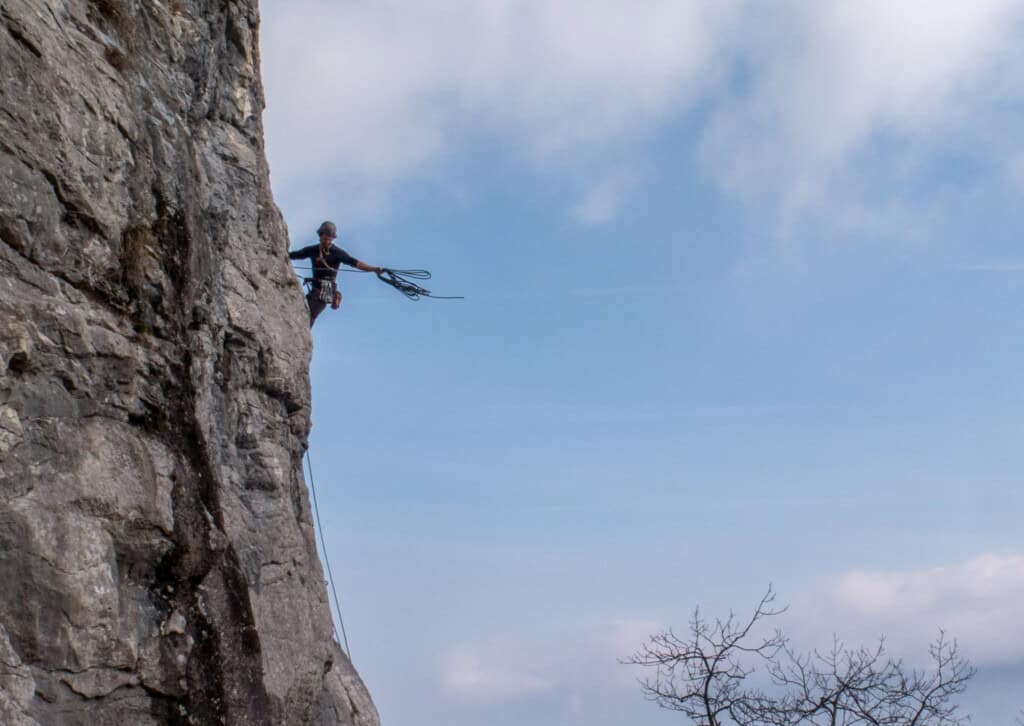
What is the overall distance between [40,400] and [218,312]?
278cm

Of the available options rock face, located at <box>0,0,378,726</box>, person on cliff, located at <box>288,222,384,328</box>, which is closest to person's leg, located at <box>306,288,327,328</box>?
person on cliff, located at <box>288,222,384,328</box>

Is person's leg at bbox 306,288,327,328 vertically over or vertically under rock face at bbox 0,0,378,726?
over

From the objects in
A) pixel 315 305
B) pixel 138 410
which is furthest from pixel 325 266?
pixel 138 410

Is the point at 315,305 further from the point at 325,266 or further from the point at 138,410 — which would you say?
the point at 138,410

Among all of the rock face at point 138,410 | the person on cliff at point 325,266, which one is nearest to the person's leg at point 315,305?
the person on cliff at point 325,266

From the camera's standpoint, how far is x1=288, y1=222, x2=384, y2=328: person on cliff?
1494cm

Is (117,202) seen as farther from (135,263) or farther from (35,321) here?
(35,321)

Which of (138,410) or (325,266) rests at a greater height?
(325,266)

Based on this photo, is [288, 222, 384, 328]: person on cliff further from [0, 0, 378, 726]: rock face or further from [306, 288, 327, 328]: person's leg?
[0, 0, 378, 726]: rock face

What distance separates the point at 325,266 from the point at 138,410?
20.8 feet

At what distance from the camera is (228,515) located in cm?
1020

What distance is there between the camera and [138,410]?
8953mm

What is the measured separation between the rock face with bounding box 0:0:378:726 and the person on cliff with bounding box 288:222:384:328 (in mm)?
3107

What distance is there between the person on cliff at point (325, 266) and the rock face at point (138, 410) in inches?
122
